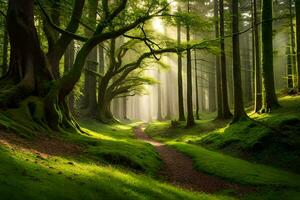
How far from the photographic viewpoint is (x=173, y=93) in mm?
84812

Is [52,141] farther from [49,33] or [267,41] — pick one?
[267,41]

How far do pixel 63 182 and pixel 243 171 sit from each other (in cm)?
912

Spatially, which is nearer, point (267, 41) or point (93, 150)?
point (93, 150)

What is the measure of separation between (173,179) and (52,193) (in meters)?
7.60

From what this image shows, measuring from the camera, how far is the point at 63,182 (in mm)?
8375

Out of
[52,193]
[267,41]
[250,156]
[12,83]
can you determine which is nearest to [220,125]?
[267,41]

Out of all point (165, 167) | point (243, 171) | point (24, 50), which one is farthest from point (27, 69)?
point (243, 171)

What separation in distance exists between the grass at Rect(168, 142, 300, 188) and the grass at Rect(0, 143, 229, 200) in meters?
3.13

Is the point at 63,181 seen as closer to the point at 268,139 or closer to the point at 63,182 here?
the point at 63,182

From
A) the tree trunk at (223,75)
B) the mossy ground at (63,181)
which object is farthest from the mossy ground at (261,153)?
the tree trunk at (223,75)

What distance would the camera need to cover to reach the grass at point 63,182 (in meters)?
7.28

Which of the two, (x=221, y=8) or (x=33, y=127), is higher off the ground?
(x=221, y=8)

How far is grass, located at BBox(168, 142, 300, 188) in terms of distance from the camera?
44.5ft

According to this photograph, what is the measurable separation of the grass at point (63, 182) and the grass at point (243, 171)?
10.3ft
